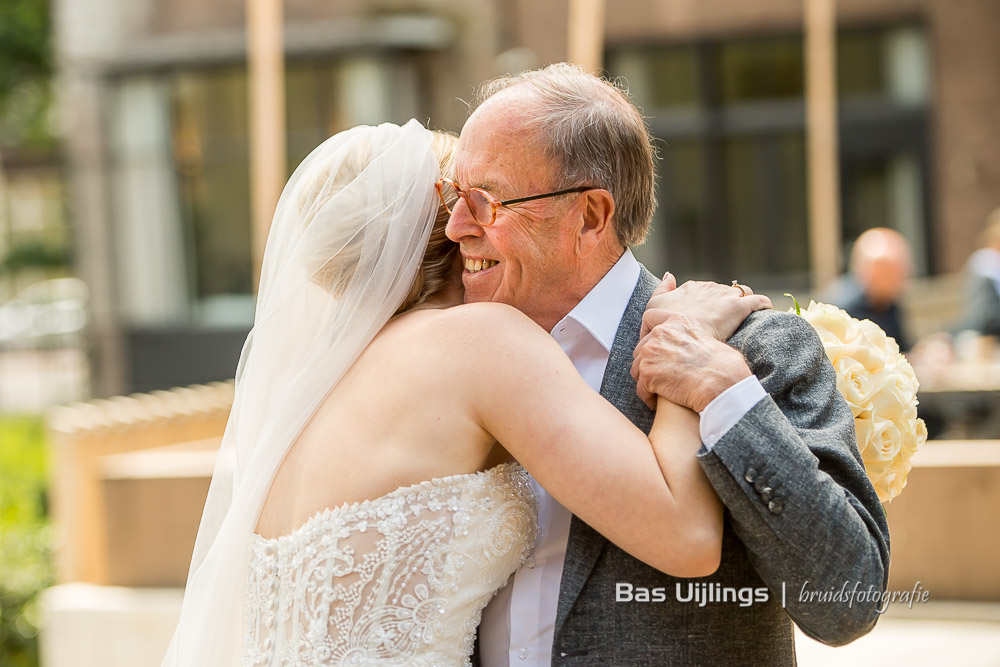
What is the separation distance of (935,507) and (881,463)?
2.64 m

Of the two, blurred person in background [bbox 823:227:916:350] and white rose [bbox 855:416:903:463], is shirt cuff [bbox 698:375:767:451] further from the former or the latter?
blurred person in background [bbox 823:227:916:350]

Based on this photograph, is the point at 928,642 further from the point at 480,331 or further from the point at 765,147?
the point at 765,147

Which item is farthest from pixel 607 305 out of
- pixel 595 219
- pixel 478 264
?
pixel 478 264

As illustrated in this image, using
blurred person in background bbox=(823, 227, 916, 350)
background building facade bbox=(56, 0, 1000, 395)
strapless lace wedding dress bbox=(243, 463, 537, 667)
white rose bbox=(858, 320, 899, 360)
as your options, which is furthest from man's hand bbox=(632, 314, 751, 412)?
background building facade bbox=(56, 0, 1000, 395)

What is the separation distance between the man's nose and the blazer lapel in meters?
0.38

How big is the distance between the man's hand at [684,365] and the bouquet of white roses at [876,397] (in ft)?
1.23

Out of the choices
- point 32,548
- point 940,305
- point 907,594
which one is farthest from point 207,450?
point 940,305

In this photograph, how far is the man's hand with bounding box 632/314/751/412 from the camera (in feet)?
6.49

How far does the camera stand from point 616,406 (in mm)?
2145

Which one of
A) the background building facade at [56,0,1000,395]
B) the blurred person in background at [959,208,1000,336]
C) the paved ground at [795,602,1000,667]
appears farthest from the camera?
the background building facade at [56,0,1000,395]

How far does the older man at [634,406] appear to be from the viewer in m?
1.94

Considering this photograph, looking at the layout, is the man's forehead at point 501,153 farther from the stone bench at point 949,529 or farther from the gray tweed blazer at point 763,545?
the stone bench at point 949,529

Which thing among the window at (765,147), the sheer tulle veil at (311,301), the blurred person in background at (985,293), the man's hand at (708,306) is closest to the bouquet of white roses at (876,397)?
the man's hand at (708,306)

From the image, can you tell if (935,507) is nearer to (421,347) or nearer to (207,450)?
(421,347)
